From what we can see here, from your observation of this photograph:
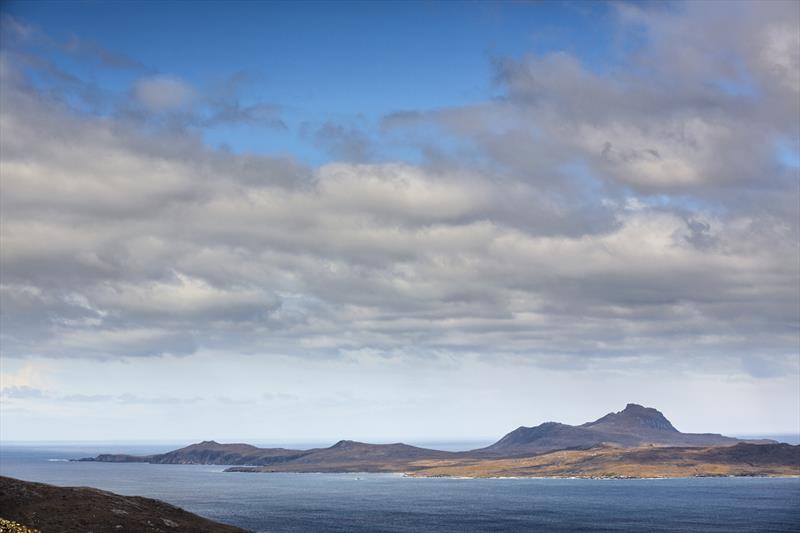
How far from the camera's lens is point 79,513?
175625 millimetres

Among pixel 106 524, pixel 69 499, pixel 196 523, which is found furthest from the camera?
pixel 196 523

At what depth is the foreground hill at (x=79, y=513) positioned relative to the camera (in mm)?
168025

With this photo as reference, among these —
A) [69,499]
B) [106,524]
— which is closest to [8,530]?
[106,524]

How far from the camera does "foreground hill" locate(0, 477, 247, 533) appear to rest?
16802cm

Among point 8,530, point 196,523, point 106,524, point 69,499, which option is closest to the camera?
point 8,530

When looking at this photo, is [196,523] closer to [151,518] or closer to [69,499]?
[151,518]

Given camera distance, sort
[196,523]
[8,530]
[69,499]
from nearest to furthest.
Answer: [8,530], [69,499], [196,523]

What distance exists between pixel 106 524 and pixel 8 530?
88.7 meters

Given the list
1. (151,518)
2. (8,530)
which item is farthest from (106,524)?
(8,530)

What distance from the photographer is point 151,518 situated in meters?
189

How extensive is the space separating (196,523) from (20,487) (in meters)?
40.1

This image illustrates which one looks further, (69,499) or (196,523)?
(196,523)

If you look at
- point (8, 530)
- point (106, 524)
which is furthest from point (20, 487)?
point (8, 530)

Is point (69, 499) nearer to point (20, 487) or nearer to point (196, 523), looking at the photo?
point (20, 487)
